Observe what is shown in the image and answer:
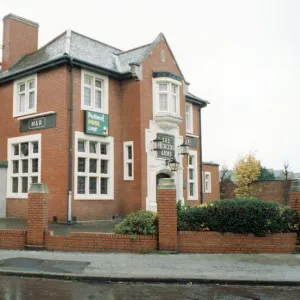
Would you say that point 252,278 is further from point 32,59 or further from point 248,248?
point 32,59

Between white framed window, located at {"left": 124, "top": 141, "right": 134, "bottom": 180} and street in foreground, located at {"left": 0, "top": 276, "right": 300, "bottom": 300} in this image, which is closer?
street in foreground, located at {"left": 0, "top": 276, "right": 300, "bottom": 300}

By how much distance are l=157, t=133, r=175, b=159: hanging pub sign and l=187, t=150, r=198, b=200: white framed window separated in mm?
4012

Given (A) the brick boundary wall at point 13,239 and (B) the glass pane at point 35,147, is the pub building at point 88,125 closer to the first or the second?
(B) the glass pane at point 35,147

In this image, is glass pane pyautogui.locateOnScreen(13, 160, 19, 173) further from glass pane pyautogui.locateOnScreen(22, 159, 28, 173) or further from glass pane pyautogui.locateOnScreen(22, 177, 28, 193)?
glass pane pyautogui.locateOnScreen(22, 177, 28, 193)

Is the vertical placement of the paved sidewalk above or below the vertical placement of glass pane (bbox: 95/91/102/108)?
below

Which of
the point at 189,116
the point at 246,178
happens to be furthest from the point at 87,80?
the point at 246,178

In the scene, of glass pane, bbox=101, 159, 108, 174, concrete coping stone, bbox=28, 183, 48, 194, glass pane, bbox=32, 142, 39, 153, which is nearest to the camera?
concrete coping stone, bbox=28, 183, 48, 194

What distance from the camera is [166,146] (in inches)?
818

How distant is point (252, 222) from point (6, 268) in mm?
6328

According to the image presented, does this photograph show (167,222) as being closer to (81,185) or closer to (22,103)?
(81,185)

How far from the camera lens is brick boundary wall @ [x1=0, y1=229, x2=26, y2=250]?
1142 cm

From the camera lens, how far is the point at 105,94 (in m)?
19.7

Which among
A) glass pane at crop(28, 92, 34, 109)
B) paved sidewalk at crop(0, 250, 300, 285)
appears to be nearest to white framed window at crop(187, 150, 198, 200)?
glass pane at crop(28, 92, 34, 109)

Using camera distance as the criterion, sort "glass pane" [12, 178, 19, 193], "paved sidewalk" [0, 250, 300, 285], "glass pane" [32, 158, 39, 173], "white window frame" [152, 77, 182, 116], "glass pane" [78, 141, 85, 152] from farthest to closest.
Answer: "white window frame" [152, 77, 182, 116] < "glass pane" [12, 178, 19, 193] < "glass pane" [32, 158, 39, 173] < "glass pane" [78, 141, 85, 152] < "paved sidewalk" [0, 250, 300, 285]
